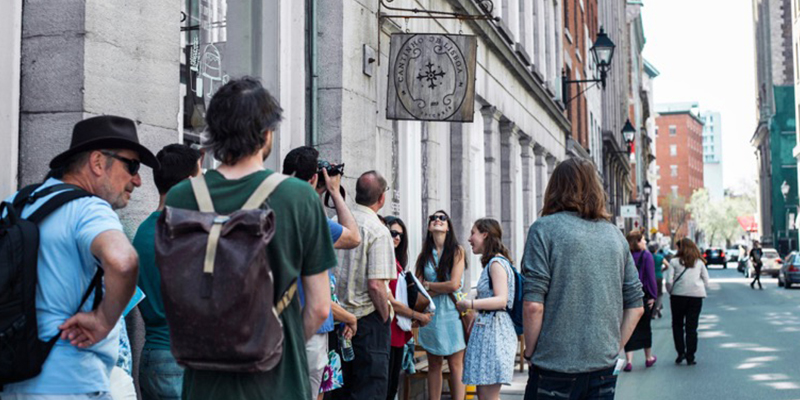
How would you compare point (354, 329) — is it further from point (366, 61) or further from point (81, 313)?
point (366, 61)

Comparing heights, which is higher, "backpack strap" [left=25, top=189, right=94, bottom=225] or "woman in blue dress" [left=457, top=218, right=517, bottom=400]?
"backpack strap" [left=25, top=189, right=94, bottom=225]

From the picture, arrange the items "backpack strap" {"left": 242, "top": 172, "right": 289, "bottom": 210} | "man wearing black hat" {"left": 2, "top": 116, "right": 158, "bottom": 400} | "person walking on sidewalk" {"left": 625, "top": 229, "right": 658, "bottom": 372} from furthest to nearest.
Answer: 1. "person walking on sidewalk" {"left": 625, "top": 229, "right": 658, "bottom": 372}
2. "man wearing black hat" {"left": 2, "top": 116, "right": 158, "bottom": 400}
3. "backpack strap" {"left": 242, "top": 172, "right": 289, "bottom": 210}

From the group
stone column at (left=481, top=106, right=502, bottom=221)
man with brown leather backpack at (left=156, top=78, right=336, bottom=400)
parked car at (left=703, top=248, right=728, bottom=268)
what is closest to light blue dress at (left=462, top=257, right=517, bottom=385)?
man with brown leather backpack at (left=156, top=78, right=336, bottom=400)

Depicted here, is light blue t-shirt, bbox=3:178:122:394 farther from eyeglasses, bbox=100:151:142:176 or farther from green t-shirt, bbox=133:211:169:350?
green t-shirt, bbox=133:211:169:350

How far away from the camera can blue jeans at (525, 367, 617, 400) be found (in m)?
4.59

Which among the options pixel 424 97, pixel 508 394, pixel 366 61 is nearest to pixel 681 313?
pixel 508 394

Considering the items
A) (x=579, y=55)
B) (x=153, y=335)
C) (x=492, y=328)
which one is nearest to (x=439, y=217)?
(x=492, y=328)

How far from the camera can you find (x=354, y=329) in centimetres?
588

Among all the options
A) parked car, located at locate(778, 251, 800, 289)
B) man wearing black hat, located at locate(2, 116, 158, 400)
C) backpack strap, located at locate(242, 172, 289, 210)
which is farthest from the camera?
parked car, located at locate(778, 251, 800, 289)

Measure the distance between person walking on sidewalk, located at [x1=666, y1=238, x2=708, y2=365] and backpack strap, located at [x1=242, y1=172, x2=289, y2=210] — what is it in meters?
11.3

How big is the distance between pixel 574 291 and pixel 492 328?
308 centimetres

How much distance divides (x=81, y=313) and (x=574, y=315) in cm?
231

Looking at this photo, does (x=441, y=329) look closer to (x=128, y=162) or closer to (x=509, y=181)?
(x=128, y=162)

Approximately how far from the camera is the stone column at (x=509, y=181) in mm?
17719
